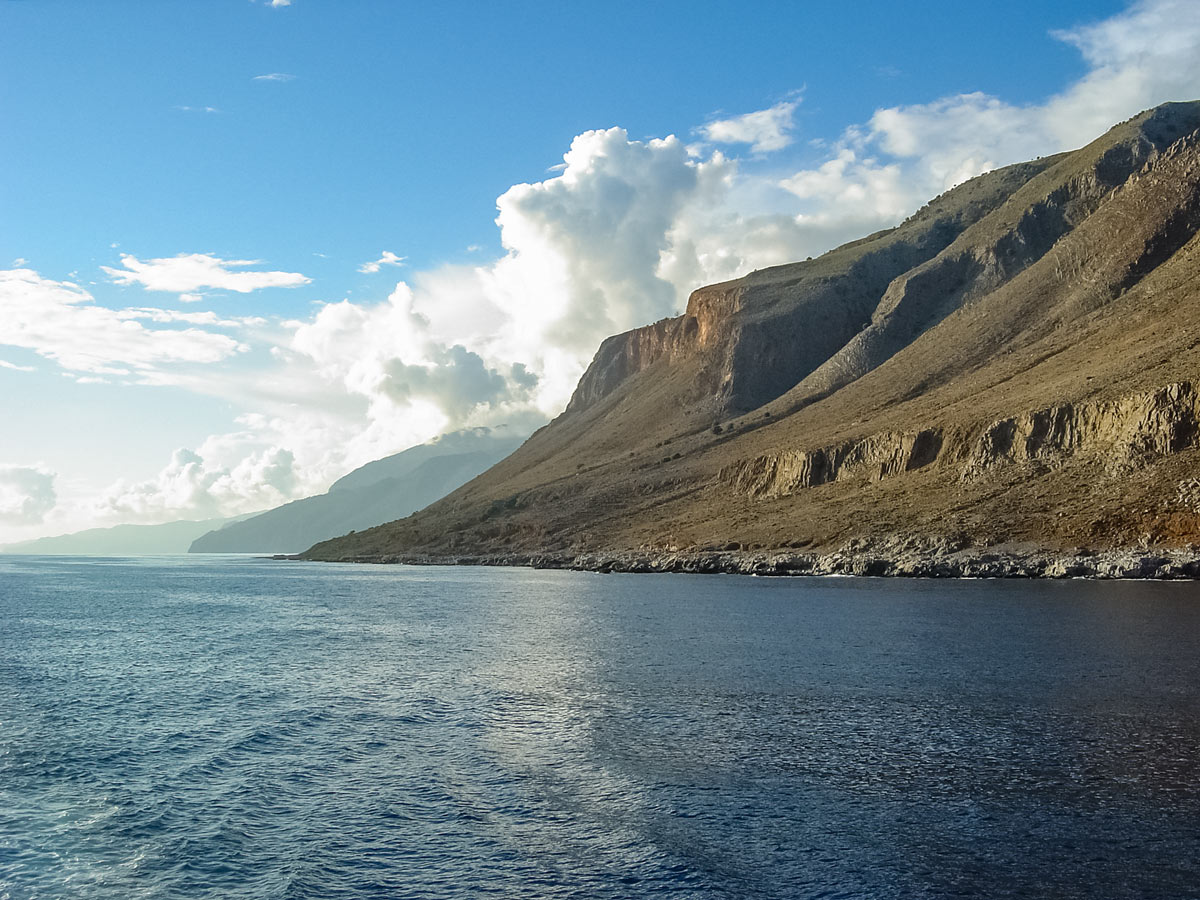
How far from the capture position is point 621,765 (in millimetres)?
18578

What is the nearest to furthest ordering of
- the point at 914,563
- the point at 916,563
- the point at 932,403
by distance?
the point at 916,563 < the point at 914,563 < the point at 932,403

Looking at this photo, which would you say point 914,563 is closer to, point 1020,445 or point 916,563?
point 916,563

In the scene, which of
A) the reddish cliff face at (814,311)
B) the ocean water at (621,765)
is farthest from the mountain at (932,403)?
the ocean water at (621,765)

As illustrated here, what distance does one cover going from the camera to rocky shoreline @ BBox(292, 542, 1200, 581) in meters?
59.7

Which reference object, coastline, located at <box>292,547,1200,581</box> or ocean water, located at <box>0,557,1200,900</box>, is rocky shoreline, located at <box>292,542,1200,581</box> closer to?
coastline, located at <box>292,547,1200,581</box>

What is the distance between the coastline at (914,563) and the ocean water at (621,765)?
73.7 ft

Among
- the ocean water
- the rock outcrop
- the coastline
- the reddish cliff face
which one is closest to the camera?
the ocean water

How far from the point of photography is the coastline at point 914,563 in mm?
59625

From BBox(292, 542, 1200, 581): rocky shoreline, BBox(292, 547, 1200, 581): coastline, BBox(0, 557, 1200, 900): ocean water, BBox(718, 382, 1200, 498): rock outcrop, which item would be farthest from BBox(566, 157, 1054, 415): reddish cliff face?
BBox(0, 557, 1200, 900): ocean water

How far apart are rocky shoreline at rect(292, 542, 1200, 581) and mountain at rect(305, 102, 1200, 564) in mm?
1617

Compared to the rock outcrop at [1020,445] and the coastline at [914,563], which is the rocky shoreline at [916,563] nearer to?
the coastline at [914,563]

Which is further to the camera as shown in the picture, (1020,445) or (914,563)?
(1020,445)

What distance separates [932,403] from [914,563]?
3935 cm

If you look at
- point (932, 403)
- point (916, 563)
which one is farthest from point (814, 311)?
point (916, 563)
